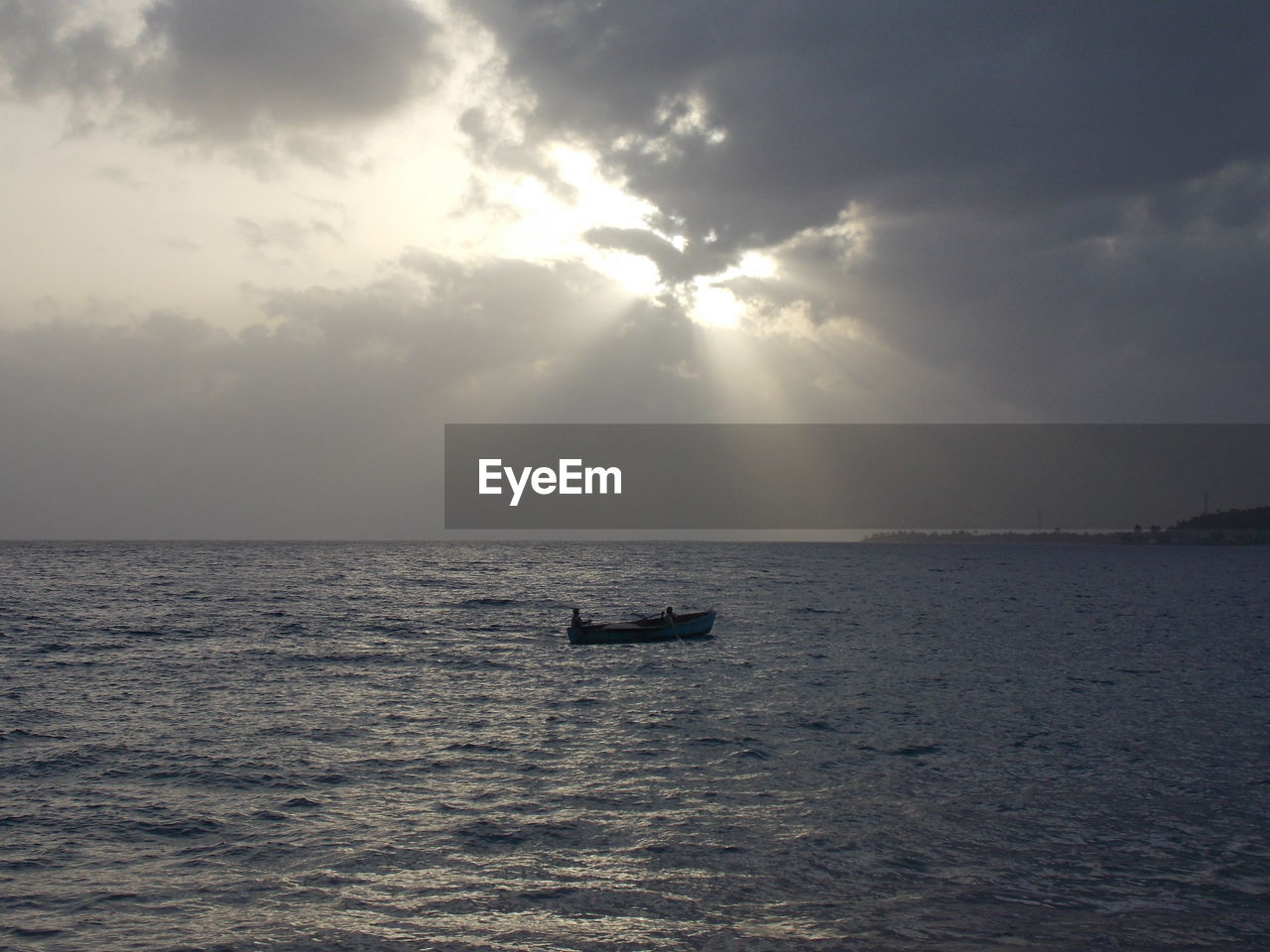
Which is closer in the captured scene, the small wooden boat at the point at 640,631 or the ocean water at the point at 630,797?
the ocean water at the point at 630,797

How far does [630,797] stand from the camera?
23328mm

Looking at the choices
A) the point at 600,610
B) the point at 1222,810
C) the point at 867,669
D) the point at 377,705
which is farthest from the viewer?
the point at 600,610

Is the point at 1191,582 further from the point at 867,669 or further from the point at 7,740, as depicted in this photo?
the point at 7,740

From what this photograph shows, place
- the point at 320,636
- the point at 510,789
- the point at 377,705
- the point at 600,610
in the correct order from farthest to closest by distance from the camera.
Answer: the point at 600,610 → the point at 320,636 → the point at 377,705 → the point at 510,789

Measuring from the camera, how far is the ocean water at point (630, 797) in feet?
52.2

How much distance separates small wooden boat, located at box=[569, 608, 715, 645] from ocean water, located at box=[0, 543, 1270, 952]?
3.61 ft

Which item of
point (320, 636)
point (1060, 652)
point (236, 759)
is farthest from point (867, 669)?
point (320, 636)

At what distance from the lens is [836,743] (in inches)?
1166

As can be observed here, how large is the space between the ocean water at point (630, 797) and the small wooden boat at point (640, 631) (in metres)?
1.10

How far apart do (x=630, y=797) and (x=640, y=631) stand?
32700 mm

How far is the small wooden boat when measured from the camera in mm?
55375

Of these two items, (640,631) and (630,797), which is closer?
(630,797)

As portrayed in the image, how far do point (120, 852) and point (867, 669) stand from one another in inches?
1415

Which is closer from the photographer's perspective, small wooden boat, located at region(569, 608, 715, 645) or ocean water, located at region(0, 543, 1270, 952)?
ocean water, located at region(0, 543, 1270, 952)
